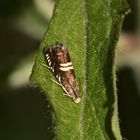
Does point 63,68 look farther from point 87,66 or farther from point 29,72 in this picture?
point 29,72

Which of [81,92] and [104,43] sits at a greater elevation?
[104,43]

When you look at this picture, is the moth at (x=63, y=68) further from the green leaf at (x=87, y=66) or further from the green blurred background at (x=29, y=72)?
the green blurred background at (x=29, y=72)

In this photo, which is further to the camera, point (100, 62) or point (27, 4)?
point (27, 4)

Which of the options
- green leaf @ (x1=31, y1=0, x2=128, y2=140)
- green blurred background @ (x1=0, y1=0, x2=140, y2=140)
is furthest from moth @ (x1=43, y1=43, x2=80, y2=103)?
green blurred background @ (x1=0, y1=0, x2=140, y2=140)

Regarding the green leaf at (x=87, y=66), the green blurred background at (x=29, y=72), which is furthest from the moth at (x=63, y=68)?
the green blurred background at (x=29, y=72)

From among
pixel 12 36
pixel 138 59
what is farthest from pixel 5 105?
pixel 138 59

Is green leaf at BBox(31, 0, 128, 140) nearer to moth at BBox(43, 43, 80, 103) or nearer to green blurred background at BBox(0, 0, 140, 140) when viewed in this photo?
moth at BBox(43, 43, 80, 103)

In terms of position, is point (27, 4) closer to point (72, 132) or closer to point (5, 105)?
point (5, 105)

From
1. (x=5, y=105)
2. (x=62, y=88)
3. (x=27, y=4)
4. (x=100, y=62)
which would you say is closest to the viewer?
(x=100, y=62)
